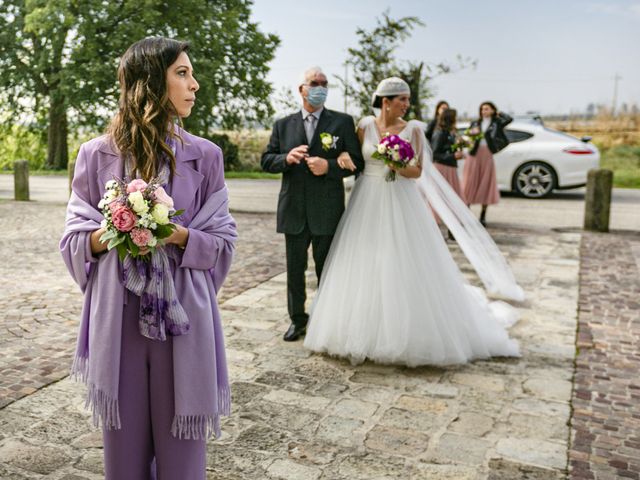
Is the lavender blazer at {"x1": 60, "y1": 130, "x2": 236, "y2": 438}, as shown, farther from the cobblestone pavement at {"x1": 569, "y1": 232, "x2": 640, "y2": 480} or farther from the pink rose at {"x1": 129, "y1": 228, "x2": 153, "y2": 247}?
the cobblestone pavement at {"x1": 569, "y1": 232, "x2": 640, "y2": 480}

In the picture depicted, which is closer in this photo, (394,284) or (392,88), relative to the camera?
(394,284)

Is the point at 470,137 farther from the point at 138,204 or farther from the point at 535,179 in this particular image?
the point at 138,204

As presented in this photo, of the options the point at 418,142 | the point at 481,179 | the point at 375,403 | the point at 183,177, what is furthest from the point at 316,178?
the point at 481,179

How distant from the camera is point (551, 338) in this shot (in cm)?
593

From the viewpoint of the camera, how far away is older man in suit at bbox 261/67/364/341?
17.9 ft

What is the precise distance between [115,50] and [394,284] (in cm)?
2294

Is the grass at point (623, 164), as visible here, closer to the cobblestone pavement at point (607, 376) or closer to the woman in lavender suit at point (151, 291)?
the cobblestone pavement at point (607, 376)

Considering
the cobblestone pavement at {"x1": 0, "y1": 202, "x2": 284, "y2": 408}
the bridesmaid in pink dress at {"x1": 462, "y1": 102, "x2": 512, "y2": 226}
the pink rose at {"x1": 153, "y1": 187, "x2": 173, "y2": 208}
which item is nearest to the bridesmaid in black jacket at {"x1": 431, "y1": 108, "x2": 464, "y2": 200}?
the bridesmaid in pink dress at {"x1": 462, "y1": 102, "x2": 512, "y2": 226}

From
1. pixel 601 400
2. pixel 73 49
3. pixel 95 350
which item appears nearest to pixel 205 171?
pixel 95 350

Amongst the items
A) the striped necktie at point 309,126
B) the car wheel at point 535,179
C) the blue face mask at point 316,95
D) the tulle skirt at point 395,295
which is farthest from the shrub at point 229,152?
the tulle skirt at point 395,295

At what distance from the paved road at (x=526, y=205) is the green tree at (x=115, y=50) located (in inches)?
189

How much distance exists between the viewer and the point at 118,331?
2.42m

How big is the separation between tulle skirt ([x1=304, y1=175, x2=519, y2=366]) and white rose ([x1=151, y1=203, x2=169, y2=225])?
2.94m

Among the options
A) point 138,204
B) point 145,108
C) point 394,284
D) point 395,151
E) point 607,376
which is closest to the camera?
point 138,204
